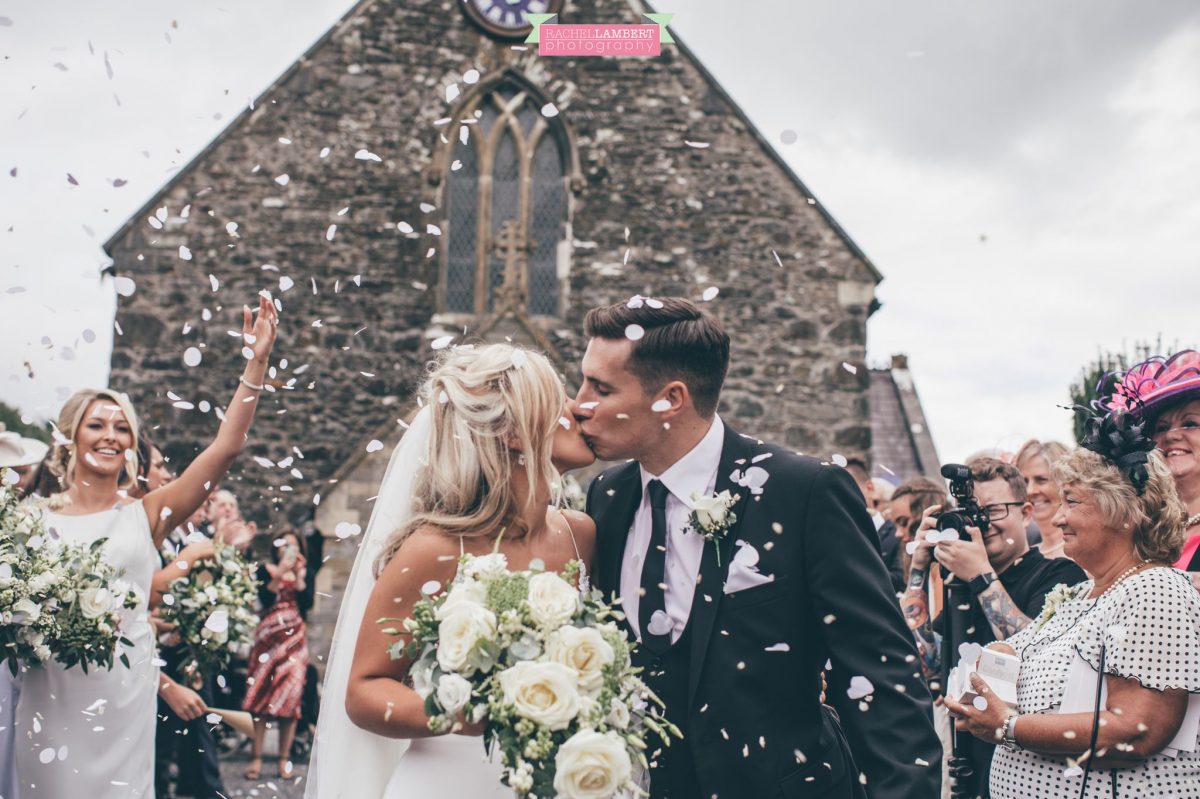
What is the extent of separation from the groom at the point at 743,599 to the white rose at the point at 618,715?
12.5 inches

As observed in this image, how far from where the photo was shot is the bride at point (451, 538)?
9.87 feet

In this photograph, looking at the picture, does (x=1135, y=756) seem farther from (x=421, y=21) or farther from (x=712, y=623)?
(x=421, y=21)

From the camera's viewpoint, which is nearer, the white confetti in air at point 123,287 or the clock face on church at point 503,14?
the white confetti in air at point 123,287

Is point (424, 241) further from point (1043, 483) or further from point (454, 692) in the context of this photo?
point (454, 692)

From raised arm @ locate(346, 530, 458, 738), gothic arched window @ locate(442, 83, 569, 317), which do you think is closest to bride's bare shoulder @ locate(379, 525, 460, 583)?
raised arm @ locate(346, 530, 458, 738)

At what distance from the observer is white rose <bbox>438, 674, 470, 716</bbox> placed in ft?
8.54

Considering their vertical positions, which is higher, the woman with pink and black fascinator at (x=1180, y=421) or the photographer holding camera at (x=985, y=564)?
the woman with pink and black fascinator at (x=1180, y=421)

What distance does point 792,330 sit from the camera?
13.2m

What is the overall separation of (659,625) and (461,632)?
0.63 meters

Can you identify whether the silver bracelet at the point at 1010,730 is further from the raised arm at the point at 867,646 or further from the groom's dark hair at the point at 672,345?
the groom's dark hair at the point at 672,345

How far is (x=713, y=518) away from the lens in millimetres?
3045

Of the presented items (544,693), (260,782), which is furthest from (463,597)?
(260,782)

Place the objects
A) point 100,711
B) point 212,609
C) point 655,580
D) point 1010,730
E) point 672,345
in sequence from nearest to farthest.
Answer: point 655,580 → point 672,345 → point 1010,730 → point 100,711 → point 212,609

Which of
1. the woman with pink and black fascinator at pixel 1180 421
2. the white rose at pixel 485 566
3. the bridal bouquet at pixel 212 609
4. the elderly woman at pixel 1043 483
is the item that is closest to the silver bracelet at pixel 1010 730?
the woman with pink and black fascinator at pixel 1180 421
